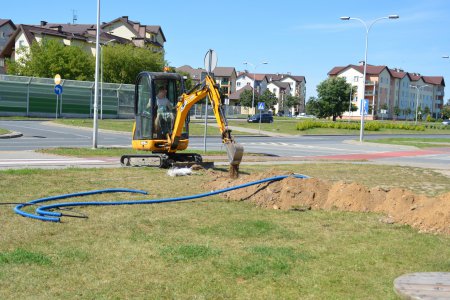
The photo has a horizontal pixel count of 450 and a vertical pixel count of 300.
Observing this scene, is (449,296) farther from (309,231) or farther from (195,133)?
(195,133)

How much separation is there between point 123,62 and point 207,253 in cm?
6956

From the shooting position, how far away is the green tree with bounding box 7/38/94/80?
65.4 metres

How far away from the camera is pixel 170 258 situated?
576 centimetres

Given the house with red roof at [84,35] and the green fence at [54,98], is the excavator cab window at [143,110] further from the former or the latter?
the house with red roof at [84,35]

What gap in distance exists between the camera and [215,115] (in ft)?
41.6

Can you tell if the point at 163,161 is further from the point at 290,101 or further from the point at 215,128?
the point at 290,101

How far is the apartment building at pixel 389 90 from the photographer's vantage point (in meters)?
118

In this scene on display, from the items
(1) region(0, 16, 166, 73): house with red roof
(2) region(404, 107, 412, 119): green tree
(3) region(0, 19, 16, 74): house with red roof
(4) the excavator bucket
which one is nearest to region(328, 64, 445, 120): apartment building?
(2) region(404, 107, 412, 119): green tree

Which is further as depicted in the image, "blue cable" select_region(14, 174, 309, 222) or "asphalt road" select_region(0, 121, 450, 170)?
"asphalt road" select_region(0, 121, 450, 170)

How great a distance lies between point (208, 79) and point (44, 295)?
9.33 metres

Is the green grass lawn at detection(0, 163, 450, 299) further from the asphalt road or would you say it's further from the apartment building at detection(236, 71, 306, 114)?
the apartment building at detection(236, 71, 306, 114)

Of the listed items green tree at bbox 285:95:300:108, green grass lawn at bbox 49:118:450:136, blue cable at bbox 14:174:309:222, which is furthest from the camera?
green tree at bbox 285:95:300:108

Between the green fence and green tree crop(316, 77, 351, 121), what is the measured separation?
3538 cm

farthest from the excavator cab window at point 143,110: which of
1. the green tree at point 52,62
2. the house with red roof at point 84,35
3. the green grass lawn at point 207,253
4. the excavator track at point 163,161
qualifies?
the green tree at point 52,62
